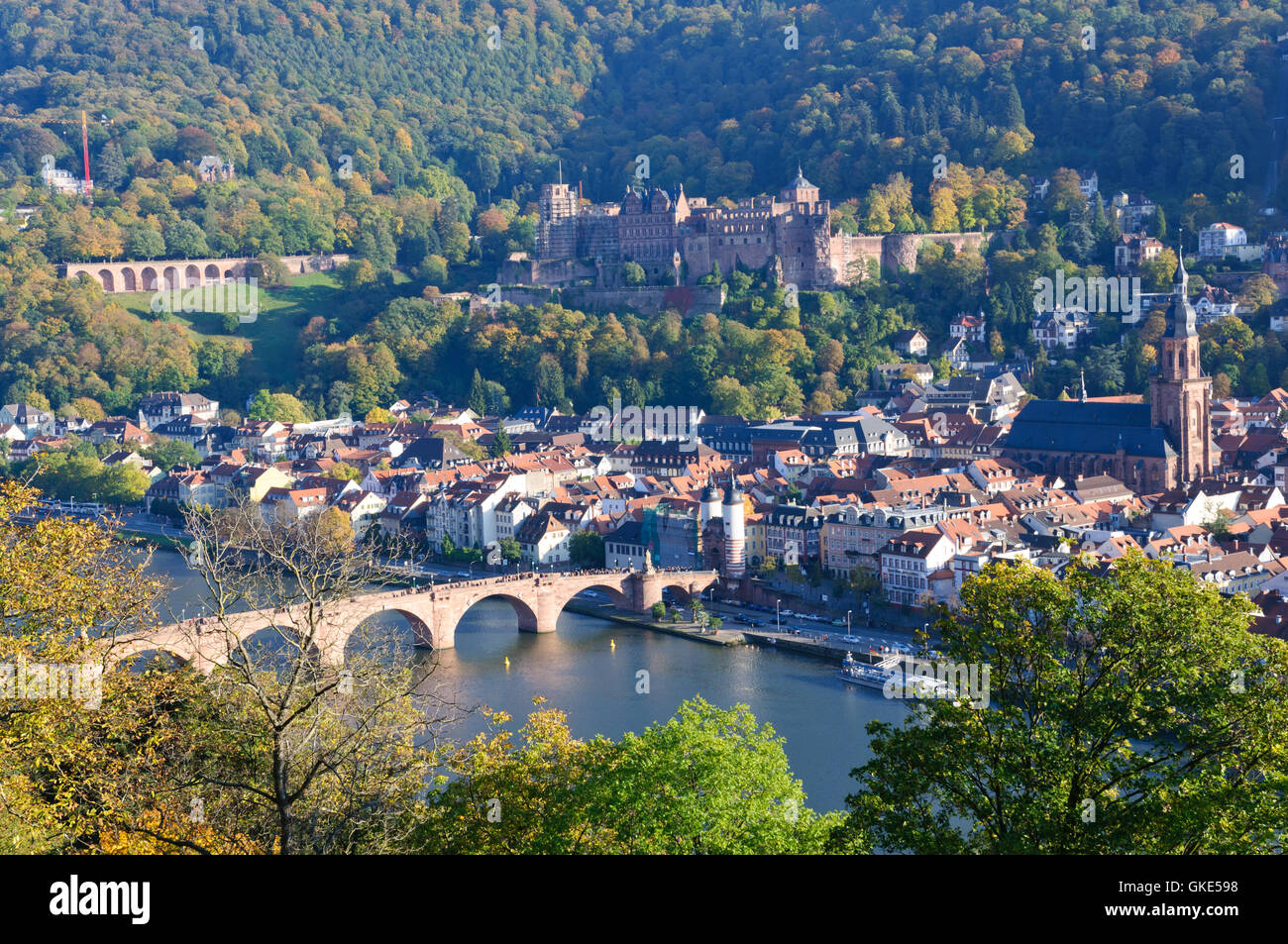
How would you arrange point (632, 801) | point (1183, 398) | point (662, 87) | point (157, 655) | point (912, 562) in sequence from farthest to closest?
point (662, 87) → point (1183, 398) → point (912, 562) → point (157, 655) → point (632, 801)

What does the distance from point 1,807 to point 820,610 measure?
21635mm

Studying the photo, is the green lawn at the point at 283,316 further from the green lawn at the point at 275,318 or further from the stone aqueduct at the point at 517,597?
the stone aqueduct at the point at 517,597

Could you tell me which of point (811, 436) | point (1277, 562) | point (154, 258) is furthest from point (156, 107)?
point (1277, 562)

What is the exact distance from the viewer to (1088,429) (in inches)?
1432

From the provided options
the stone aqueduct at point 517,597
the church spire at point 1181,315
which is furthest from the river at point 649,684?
the church spire at point 1181,315

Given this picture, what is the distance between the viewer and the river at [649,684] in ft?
61.8

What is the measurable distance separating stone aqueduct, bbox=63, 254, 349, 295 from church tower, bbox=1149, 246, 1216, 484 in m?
37.4

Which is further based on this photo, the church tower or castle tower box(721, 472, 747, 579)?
the church tower

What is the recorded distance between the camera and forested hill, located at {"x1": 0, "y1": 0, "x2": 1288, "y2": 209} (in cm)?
5775

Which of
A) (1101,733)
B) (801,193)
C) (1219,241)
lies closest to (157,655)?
(1101,733)

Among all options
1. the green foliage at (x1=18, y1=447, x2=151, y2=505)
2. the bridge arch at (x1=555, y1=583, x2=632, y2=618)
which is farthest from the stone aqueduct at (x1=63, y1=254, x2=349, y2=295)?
the bridge arch at (x1=555, y1=583, x2=632, y2=618)

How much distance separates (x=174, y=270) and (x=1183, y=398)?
3996 centimetres

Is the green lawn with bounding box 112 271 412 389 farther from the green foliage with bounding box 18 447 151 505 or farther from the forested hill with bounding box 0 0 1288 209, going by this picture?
the green foliage with bounding box 18 447 151 505

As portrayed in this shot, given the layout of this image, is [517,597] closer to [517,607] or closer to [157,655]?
[517,607]
